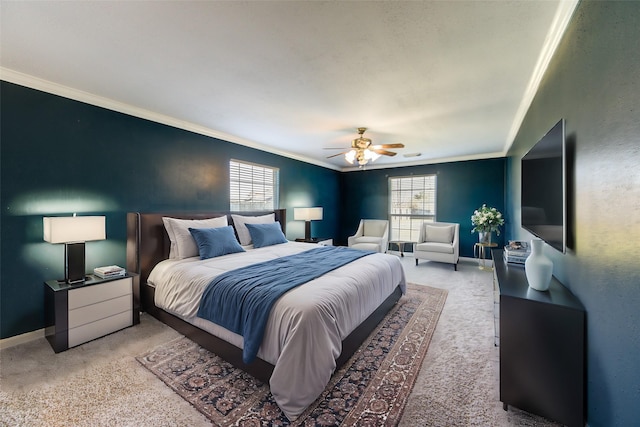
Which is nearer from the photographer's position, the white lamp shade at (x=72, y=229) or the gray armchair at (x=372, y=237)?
the white lamp shade at (x=72, y=229)

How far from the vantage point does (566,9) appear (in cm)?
152

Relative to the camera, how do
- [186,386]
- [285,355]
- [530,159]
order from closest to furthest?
1. [285,355]
2. [186,386]
3. [530,159]

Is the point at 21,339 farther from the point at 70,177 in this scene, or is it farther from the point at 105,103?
the point at 105,103

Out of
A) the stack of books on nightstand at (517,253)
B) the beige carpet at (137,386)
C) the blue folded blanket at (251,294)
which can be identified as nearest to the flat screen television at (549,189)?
the stack of books on nightstand at (517,253)

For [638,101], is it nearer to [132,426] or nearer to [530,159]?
[530,159]

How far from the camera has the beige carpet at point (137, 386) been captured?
155 centimetres

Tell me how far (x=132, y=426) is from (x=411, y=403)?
1.75 m

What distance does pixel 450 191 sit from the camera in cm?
611

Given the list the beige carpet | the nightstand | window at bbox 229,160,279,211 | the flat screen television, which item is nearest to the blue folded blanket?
the beige carpet

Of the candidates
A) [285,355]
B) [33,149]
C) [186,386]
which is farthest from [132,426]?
[33,149]

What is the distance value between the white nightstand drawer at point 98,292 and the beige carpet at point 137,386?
40cm

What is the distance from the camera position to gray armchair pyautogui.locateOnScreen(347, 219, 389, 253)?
587 cm

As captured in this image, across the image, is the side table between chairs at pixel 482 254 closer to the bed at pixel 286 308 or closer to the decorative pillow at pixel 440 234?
the decorative pillow at pixel 440 234

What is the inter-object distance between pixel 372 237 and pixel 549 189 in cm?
455
